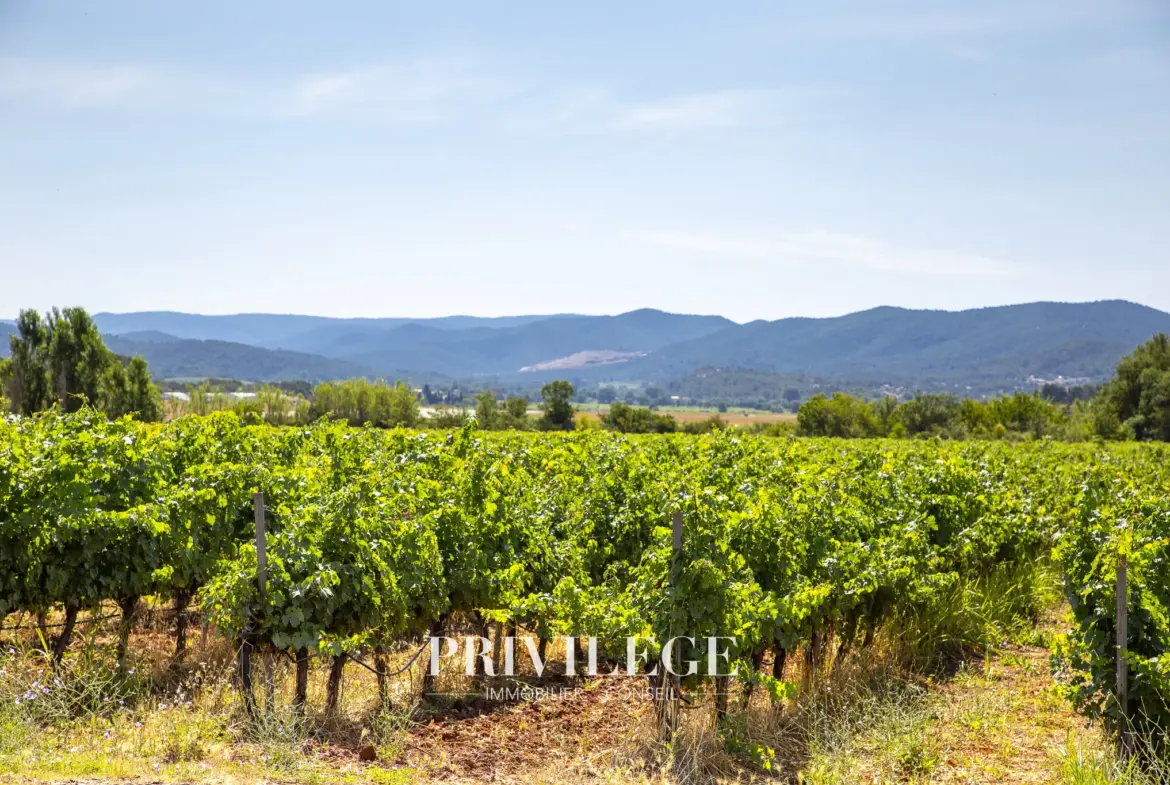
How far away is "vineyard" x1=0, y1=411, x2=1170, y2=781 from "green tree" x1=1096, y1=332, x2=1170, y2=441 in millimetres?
64006

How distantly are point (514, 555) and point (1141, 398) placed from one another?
73424 mm

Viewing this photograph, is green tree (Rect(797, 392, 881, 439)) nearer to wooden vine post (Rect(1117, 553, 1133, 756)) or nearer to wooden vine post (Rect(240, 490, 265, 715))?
wooden vine post (Rect(1117, 553, 1133, 756))

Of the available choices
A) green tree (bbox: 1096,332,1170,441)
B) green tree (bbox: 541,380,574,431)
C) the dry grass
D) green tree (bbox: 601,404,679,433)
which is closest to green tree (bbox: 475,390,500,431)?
green tree (bbox: 541,380,574,431)

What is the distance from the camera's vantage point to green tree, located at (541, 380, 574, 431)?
74.2 m

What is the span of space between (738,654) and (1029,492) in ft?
28.9

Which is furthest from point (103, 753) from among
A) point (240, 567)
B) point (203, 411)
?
point (203, 411)

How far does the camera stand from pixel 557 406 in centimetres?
7438

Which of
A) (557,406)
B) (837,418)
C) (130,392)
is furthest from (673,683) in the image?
(837,418)

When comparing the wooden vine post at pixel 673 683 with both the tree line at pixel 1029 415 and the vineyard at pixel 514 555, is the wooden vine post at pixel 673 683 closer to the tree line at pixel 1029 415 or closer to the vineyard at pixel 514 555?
the vineyard at pixel 514 555

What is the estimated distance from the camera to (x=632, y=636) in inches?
263

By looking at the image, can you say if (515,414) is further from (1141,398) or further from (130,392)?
(1141,398)

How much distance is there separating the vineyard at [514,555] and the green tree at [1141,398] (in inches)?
2520

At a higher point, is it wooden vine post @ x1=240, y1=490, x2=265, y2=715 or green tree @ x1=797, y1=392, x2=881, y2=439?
wooden vine post @ x1=240, y1=490, x2=265, y2=715

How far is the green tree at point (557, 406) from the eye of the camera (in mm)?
74188
